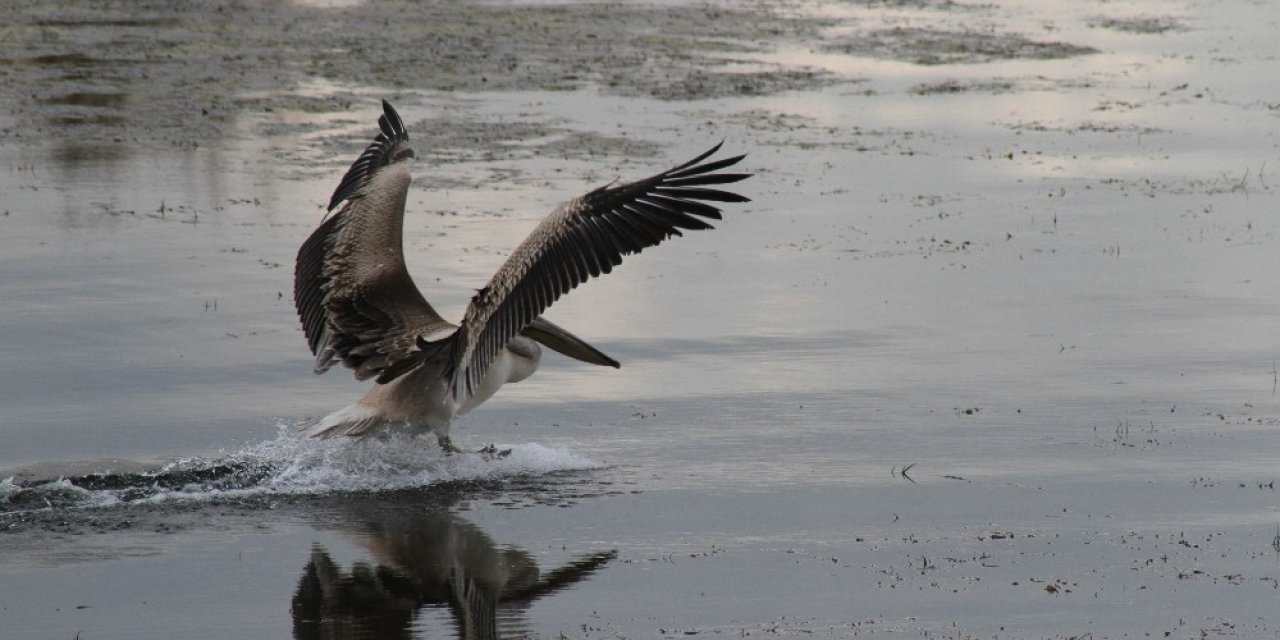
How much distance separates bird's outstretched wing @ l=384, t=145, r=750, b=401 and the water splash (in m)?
0.55

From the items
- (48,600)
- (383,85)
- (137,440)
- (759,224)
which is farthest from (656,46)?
(48,600)

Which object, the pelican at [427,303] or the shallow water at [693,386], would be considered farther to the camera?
the pelican at [427,303]

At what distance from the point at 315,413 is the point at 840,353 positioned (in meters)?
2.67

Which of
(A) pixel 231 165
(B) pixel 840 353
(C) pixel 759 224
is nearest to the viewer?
(B) pixel 840 353

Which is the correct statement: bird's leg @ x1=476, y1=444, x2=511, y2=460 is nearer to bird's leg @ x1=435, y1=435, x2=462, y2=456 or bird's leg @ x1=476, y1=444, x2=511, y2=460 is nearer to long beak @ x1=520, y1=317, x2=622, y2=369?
bird's leg @ x1=435, y1=435, x2=462, y2=456

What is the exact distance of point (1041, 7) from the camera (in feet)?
85.1

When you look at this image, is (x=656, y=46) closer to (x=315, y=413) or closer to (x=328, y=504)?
(x=315, y=413)

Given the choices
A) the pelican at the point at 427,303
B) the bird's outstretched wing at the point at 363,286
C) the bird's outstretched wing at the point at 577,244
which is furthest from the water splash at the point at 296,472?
the bird's outstretched wing at the point at 577,244

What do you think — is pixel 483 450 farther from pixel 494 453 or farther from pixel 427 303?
pixel 427 303

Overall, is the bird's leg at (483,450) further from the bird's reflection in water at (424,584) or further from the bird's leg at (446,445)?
the bird's reflection in water at (424,584)

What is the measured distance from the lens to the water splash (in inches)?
294

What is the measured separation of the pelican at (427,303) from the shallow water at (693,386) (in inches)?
11.5

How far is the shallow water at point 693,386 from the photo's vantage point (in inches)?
256

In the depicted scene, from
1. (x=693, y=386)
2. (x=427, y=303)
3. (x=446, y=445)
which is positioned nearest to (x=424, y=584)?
(x=446, y=445)
